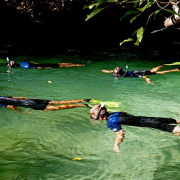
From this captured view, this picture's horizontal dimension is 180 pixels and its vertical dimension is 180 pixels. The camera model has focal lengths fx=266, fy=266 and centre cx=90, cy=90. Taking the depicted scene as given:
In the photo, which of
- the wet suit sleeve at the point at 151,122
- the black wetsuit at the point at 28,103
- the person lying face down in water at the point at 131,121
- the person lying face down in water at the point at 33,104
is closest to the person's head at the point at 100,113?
the person lying face down in water at the point at 131,121

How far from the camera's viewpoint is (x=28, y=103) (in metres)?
6.30

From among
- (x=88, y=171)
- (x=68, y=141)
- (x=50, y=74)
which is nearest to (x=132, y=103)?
(x=68, y=141)

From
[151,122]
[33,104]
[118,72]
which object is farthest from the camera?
[118,72]

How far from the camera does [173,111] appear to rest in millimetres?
6098

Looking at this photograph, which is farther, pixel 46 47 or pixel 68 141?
pixel 46 47

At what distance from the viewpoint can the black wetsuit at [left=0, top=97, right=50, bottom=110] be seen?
6.26 m

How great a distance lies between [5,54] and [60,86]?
7391mm

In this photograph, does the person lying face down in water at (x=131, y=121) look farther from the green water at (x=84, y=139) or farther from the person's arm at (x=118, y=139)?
the green water at (x=84, y=139)

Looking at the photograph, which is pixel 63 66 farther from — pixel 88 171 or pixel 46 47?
pixel 88 171

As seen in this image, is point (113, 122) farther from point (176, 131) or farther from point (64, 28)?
point (64, 28)

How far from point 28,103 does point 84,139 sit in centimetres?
222

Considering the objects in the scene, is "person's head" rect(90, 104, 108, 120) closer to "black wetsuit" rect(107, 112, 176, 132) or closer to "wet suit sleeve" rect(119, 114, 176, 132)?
"black wetsuit" rect(107, 112, 176, 132)

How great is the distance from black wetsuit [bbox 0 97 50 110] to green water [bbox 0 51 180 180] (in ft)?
0.53

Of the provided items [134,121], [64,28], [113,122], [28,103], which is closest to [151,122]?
[134,121]
